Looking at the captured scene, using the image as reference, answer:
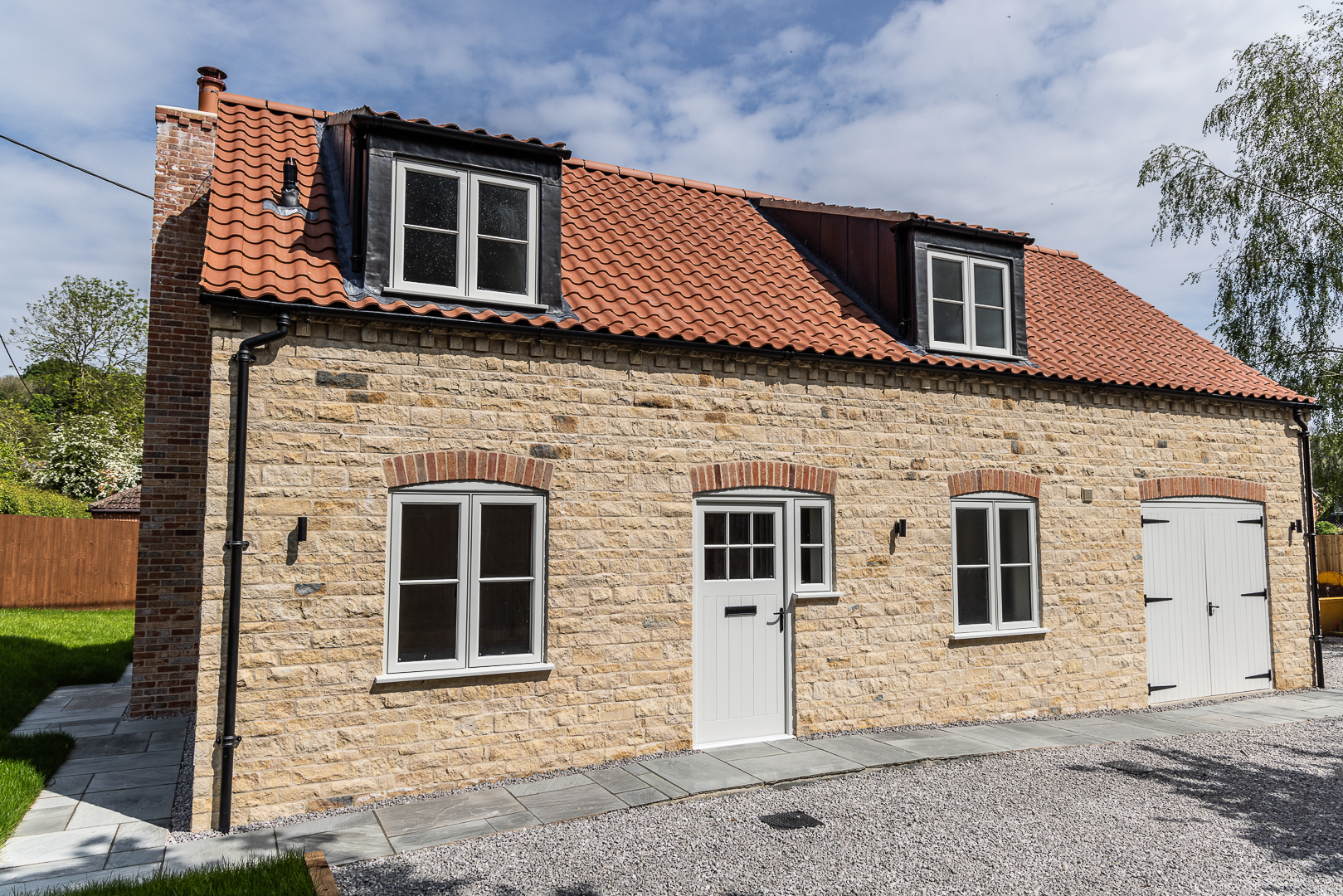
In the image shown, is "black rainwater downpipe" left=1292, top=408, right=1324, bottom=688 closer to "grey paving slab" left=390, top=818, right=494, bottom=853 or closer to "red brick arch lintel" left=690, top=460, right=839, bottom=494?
"red brick arch lintel" left=690, top=460, right=839, bottom=494

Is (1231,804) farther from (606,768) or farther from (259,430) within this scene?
(259,430)

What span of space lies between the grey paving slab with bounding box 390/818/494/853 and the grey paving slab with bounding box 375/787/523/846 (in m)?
0.06

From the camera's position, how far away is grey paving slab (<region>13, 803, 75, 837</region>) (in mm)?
5848

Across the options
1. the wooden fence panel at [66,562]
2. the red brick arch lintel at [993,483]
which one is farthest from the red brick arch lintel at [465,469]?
the wooden fence panel at [66,562]

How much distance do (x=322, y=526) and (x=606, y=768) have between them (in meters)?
3.21

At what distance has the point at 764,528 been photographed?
27.6 ft

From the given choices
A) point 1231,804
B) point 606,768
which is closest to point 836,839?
point 606,768

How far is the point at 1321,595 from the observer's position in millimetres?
17953

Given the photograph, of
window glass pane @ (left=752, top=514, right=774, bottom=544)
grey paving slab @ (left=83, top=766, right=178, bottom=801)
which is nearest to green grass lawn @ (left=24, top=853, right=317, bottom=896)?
grey paving slab @ (left=83, top=766, right=178, bottom=801)

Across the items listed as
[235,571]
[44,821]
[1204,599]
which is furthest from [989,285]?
[44,821]

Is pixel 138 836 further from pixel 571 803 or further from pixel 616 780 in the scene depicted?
pixel 616 780

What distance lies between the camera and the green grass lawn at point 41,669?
6.71 m

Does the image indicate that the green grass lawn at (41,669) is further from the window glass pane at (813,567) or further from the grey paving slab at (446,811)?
the window glass pane at (813,567)

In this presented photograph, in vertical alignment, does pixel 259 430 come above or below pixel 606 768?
above
